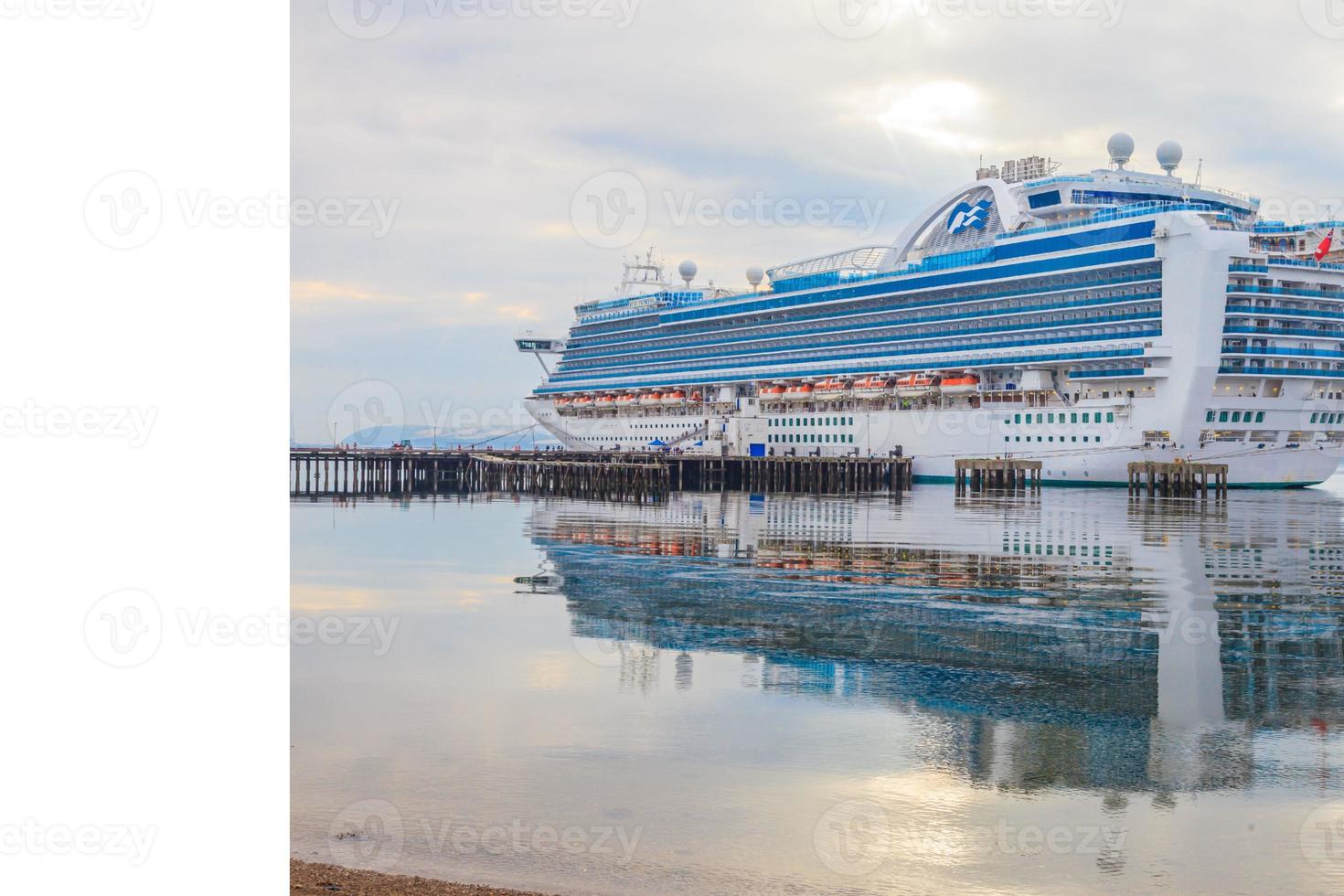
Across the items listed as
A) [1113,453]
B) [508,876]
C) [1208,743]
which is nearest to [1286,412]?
[1113,453]

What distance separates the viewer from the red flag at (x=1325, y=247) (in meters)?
52.6

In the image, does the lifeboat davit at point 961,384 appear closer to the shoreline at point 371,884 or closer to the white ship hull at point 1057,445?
the white ship hull at point 1057,445

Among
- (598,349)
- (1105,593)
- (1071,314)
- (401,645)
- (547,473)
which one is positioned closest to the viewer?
(401,645)

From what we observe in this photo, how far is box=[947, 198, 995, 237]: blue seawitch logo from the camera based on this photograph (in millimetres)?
68438

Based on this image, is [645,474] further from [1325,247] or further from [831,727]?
[831,727]

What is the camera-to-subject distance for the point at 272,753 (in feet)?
26.2

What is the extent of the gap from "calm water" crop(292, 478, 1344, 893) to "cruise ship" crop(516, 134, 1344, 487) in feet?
98.1

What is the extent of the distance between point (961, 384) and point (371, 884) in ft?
187

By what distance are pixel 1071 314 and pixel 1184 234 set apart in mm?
7123

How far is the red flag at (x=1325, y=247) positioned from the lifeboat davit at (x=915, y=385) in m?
18.5

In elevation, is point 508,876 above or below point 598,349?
below

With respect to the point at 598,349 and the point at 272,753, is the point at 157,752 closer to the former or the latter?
the point at 272,753

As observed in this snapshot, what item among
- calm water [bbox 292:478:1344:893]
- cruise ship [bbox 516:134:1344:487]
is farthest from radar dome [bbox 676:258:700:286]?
calm water [bbox 292:478:1344:893]

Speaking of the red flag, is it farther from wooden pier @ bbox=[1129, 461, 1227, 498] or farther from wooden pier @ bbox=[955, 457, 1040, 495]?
wooden pier @ bbox=[955, 457, 1040, 495]
